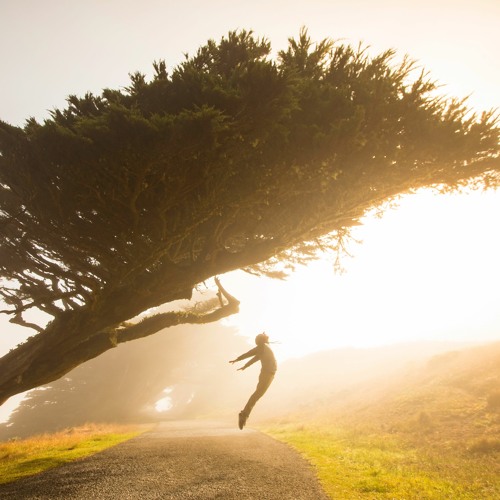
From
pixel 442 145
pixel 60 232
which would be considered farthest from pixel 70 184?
pixel 442 145

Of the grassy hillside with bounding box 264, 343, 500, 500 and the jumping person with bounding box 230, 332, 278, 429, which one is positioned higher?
the jumping person with bounding box 230, 332, 278, 429

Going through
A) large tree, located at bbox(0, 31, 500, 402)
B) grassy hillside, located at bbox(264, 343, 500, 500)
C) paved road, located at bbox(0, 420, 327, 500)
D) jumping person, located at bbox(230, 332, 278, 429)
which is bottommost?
grassy hillside, located at bbox(264, 343, 500, 500)

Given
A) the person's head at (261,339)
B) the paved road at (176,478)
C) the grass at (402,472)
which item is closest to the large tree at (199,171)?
the person's head at (261,339)

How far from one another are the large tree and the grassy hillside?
5.43 meters

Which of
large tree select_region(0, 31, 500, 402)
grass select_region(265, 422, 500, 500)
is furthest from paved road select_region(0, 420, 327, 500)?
large tree select_region(0, 31, 500, 402)

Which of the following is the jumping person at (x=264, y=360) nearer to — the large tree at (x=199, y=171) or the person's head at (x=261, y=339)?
the person's head at (x=261, y=339)

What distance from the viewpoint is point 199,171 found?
627cm

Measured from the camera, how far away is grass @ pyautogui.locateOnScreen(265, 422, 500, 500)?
5.32 metres

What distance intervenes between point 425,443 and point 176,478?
8845mm

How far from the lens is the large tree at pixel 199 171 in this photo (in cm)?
565

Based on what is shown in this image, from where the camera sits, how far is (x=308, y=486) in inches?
211

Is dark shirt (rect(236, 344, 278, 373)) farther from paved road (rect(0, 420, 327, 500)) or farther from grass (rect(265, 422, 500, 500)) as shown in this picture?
grass (rect(265, 422, 500, 500))

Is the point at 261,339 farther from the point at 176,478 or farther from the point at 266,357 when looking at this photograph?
the point at 176,478

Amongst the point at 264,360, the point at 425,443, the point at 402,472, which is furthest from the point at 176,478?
the point at 425,443
